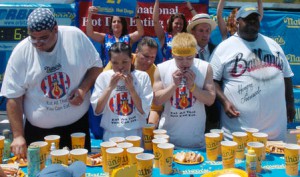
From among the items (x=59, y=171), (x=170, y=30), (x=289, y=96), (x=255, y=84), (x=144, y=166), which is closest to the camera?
(x=59, y=171)

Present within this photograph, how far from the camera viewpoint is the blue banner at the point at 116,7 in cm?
478

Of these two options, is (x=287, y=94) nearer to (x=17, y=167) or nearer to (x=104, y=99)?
(x=104, y=99)

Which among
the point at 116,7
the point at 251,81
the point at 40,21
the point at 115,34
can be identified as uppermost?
the point at 116,7

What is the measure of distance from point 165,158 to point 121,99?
75 centimetres

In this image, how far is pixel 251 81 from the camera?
3.16m

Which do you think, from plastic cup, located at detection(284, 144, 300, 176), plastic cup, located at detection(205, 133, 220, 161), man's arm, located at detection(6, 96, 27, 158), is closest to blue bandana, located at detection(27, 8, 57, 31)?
man's arm, located at detection(6, 96, 27, 158)

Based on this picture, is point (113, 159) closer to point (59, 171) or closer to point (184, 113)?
point (59, 171)

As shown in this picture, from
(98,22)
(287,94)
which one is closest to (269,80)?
(287,94)

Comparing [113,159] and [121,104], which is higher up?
[121,104]

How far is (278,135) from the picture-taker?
3.22 meters

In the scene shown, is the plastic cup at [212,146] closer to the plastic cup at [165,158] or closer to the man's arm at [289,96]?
the plastic cup at [165,158]

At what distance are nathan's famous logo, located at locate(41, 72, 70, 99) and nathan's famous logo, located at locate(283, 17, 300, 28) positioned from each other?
5.42 metres

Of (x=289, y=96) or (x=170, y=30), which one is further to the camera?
(x=170, y=30)

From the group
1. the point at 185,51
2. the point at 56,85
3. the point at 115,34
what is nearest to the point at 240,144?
the point at 185,51
